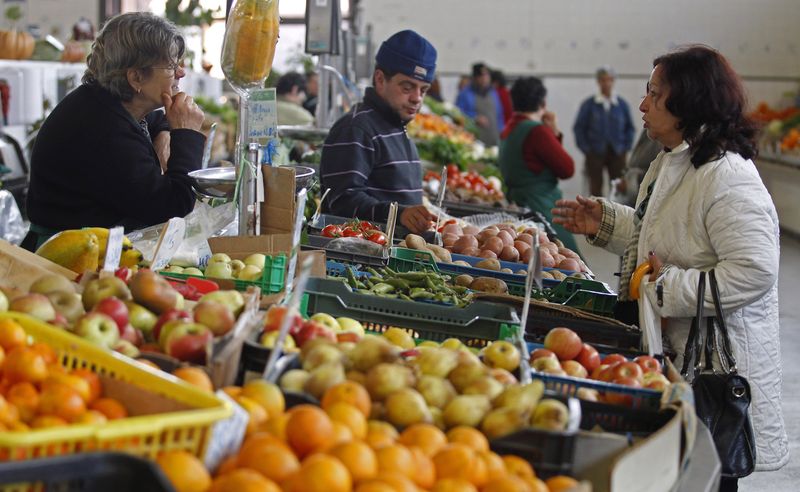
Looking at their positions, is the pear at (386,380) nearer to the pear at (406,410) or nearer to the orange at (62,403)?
the pear at (406,410)

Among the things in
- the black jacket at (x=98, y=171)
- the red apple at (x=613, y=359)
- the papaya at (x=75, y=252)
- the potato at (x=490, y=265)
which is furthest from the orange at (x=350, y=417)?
the potato at (x=490, y=265)

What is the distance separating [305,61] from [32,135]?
4721mm

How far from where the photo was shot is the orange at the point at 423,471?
4.78ft

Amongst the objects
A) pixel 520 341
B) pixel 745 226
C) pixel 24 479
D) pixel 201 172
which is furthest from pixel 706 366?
pixel 24 479

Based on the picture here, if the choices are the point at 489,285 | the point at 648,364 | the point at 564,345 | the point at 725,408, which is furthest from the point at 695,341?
the point at 489,285

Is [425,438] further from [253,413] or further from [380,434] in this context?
[253,413]

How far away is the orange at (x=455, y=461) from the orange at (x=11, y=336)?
81 centimetres

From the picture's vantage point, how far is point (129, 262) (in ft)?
8.80

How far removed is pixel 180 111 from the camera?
10.7 ft

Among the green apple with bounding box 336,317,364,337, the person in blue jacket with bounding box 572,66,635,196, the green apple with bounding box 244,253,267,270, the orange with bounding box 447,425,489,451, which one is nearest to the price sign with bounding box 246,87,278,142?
the green apple with bounding box 244,253,267,270

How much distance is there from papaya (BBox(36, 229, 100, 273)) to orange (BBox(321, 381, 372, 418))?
4.07ft

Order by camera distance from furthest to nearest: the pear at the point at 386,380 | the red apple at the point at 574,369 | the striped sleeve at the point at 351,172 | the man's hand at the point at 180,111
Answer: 1. the striped sleeve at the point at 351,172
2. the man's hand at the point at 180,111
3. the red apple at the point at 574,369
4. the pear at the point at 386,380

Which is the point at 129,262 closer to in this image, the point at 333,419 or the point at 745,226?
the point at 333,419

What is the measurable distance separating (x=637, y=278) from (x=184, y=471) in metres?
1.78
